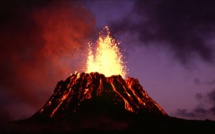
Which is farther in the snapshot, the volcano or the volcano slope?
the volcano

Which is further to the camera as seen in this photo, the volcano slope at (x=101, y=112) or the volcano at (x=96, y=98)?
the volcano at (x=96, y=98)

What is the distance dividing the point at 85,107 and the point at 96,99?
226 inches

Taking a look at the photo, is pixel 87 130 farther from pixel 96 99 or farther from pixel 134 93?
pixel 134 93

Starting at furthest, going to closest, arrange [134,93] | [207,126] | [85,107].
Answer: [134,93], [85,107], [207,126]

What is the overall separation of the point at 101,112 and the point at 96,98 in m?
8.36

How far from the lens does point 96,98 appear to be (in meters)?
157

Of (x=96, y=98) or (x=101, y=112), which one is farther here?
(x=96, y=98)

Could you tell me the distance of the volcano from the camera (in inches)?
6024

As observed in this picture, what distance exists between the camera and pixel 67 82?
172 metres

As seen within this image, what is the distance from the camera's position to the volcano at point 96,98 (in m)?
153

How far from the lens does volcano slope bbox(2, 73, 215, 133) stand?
469 feet

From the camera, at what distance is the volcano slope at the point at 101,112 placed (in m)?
143

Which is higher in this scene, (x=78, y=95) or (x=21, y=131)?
(x=78, y=95)

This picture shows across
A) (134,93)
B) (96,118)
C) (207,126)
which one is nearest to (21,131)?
(96,118)
